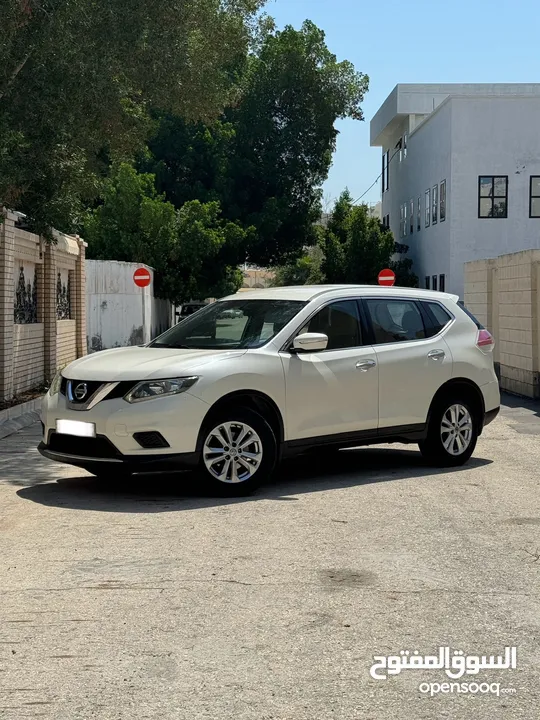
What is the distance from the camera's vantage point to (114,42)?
1733 cm

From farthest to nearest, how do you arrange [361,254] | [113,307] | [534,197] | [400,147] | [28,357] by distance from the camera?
1. [400,147]
2. [361,254]
3. [534,197]
4. [113,307]
5. [28,357]

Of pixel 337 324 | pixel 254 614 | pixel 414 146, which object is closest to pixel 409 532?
pixel 254 614

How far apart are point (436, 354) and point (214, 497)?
2811 mm

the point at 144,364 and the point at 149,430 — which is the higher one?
the point at 144,364

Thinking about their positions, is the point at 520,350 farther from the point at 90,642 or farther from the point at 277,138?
the point at 277,138

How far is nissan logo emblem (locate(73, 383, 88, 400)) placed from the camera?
8.98 m

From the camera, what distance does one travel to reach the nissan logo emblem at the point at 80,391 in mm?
8984

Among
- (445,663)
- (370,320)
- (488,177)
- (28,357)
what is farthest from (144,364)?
(488,177)

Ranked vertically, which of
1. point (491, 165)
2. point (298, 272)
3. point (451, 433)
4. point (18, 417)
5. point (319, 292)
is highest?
point (491, 165)

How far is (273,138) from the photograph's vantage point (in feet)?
183

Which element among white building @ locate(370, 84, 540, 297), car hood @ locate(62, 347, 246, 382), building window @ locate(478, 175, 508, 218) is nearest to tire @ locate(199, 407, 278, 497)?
car hood @ locate(62, 347, 246, 382)

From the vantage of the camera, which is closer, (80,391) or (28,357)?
(80,391)

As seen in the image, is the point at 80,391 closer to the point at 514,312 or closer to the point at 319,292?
the point at 319,292

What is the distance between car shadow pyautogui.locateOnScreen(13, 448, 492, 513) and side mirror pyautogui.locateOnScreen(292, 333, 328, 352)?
1191 mm
